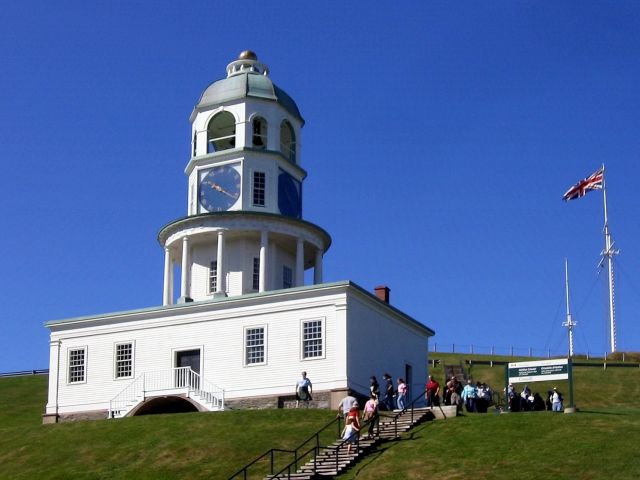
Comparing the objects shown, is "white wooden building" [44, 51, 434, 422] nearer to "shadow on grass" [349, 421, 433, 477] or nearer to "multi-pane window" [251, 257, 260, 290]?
"multi-pane window" [251, 257, 260, 290]

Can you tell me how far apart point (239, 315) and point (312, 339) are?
351cm

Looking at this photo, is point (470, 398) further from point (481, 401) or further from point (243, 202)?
point (243, 202)

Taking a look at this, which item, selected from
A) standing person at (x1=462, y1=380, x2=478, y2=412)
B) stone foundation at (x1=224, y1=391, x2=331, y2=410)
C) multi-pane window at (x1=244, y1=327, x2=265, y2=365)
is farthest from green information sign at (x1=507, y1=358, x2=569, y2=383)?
multi-pane window at (x1=244, y1=327, x2=265, y2=365)

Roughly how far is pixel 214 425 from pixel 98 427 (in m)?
5.20

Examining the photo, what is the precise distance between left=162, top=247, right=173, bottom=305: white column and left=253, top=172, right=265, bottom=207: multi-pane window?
4.67 meters

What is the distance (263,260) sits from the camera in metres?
49.8

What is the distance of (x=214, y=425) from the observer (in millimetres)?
40219

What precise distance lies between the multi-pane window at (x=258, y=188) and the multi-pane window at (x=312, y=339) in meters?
8.58

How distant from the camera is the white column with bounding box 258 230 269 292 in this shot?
162ft

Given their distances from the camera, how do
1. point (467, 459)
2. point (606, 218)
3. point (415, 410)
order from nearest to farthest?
point (467, 459), point (415, 410), point (606, 218)

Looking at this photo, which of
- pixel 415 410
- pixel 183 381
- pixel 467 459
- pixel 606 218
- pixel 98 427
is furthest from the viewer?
pixel 606 218

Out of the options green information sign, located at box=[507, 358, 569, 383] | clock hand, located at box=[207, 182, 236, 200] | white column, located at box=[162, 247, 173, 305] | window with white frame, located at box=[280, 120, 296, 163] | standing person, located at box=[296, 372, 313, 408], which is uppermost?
window with white frame, located at box=[280, 120, 296, 163]

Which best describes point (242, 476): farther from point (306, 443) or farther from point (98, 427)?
point (98, 427)

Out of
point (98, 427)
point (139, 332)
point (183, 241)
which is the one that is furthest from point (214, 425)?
point (183, 241)
